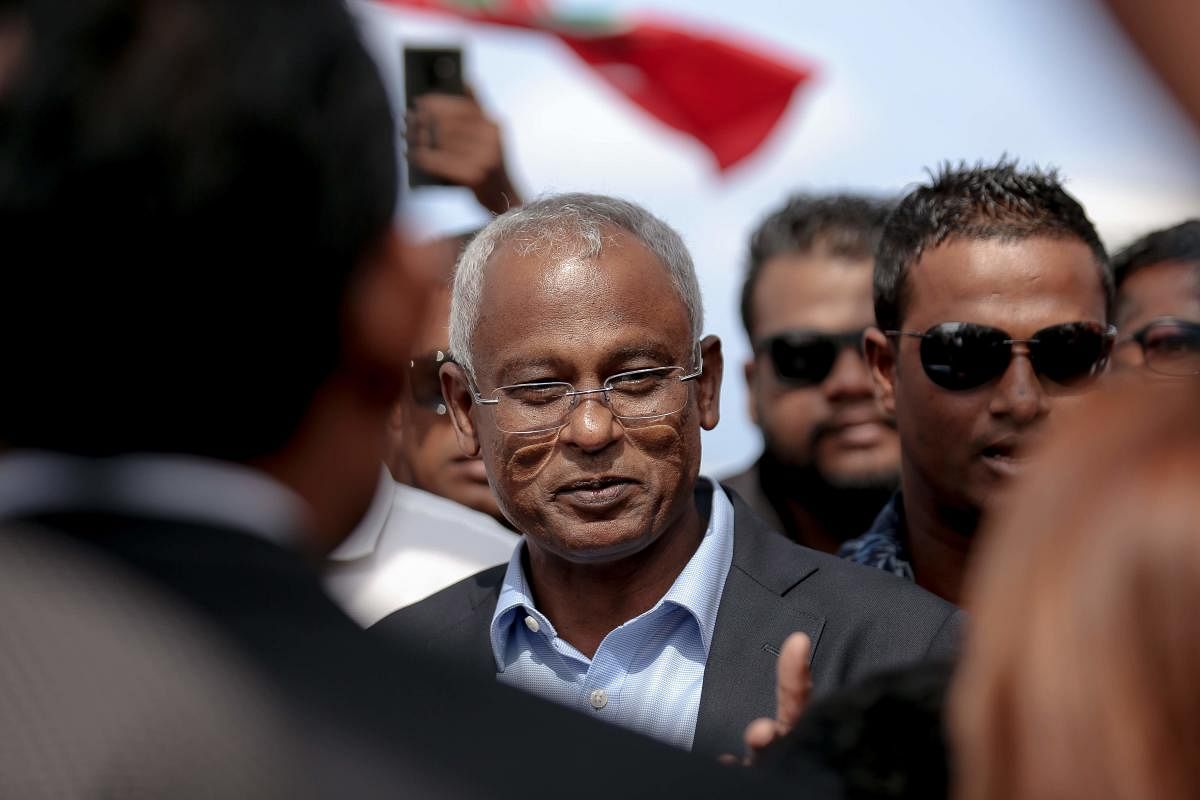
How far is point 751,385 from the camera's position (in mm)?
5465

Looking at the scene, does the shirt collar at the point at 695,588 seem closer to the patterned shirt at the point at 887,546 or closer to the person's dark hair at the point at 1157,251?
the patterned shirt at the point at 887,546

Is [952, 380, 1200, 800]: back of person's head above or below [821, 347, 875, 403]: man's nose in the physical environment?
above

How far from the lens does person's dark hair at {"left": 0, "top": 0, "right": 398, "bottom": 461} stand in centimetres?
129

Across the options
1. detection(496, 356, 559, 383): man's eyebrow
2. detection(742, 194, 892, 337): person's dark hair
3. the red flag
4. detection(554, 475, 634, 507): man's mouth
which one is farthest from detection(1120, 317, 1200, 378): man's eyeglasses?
the red flag

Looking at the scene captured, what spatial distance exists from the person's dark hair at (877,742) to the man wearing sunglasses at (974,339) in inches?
84.9

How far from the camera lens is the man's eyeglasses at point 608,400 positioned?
3.30 metres

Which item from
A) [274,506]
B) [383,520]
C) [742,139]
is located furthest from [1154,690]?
[742,139]

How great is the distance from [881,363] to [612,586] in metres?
1.17

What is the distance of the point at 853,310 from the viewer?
17.0ft

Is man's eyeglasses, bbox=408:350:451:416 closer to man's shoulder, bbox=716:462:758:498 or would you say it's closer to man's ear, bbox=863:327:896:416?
man's shoulder, bbox=716:462:758:498

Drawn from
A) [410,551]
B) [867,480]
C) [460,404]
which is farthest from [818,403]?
[460,404]

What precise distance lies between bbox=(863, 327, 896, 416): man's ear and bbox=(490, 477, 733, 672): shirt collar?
0.76m

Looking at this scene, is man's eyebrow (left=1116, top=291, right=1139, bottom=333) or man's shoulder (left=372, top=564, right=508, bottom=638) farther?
man's eyebrow (left=1116, top=291, right=1139, bottom=333)

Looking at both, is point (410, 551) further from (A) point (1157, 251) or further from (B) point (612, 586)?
(A) point (1157, 251)
